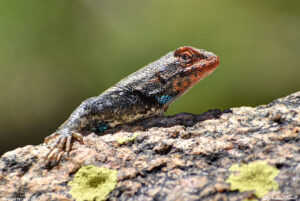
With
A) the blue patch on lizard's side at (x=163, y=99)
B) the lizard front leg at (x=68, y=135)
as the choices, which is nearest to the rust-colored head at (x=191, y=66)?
the blue patch on lizard's side at (x=163, y=99)

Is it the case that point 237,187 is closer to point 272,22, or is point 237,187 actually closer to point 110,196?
point 110,196

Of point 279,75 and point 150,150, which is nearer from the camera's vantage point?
point 150,150

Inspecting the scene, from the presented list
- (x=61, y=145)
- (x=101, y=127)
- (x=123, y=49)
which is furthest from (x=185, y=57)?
(x=123, y=49)

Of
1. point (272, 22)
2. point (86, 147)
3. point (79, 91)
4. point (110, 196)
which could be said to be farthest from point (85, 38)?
point (110, 196)

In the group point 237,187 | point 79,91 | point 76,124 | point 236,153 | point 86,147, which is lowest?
point 237,187

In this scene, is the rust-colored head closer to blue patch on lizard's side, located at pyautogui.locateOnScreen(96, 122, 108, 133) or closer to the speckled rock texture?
the speckled rock texture

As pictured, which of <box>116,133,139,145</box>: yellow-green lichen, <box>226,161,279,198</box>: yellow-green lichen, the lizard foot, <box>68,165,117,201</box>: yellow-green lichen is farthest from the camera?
<box>116,133,139,145</box>: yellow-green lichen

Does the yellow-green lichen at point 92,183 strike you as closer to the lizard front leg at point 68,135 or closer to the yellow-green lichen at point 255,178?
the lizard front leg at point 68,135

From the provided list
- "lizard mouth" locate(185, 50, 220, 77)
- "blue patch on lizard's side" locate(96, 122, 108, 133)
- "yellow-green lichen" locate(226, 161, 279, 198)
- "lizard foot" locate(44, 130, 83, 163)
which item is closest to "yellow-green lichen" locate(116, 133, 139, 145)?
"lizard foot" locate(44, 130, 83, 163)
